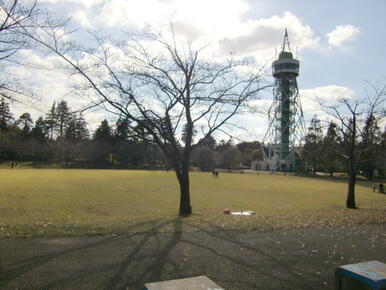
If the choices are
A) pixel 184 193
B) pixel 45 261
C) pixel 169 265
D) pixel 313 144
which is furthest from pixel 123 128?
pixel 313 144

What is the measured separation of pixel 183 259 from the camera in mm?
6238

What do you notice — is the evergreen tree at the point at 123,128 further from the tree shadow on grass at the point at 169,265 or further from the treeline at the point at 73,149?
the treeline at the point at 73,149

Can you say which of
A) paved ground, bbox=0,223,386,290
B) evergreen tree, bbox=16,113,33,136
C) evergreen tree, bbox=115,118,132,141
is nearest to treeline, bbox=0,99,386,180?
evergreen tree, bbox=16,113,33,136

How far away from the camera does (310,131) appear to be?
80.8 m

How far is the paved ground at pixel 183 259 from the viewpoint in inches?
206

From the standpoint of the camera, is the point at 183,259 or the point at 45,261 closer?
the point at 45,261

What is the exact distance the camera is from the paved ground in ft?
17.1

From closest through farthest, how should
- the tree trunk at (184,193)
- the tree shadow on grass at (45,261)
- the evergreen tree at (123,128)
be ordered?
the tree shadow on grass at (45,261)
the evergreen tree at (123,128)
the tree trunk at (184,193)

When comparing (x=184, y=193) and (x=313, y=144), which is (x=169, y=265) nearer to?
(x=184, y=193)

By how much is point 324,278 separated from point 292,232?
11.3 ft

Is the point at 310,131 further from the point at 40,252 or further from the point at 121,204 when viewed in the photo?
the point at 40,252

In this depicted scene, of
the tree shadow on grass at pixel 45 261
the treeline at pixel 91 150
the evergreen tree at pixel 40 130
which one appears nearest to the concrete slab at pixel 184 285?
the tree shadow on grass at pixel 45 261

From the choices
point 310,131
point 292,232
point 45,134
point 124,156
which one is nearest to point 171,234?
point 292,232

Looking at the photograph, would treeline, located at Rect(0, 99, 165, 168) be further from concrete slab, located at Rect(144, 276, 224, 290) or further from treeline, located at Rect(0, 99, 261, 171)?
concrete slab, located at Rect(144, 276, 224, 290)
